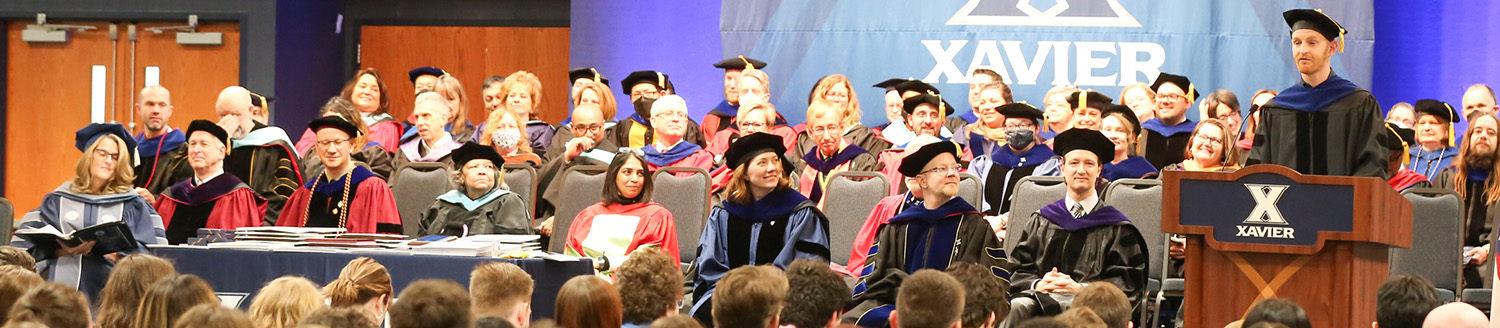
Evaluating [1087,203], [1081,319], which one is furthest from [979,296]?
[1087,203]

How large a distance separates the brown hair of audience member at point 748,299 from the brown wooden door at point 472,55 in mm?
8784

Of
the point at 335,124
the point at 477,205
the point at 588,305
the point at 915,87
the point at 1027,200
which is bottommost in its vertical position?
the point at 588,305

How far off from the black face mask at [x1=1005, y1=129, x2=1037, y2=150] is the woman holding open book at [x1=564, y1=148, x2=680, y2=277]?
201cm

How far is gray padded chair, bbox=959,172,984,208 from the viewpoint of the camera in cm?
679

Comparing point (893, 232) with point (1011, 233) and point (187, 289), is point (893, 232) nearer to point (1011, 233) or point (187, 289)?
point (1011, 233)

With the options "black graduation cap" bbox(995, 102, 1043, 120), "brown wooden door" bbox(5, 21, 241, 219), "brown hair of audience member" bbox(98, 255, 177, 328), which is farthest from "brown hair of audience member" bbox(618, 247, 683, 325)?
"brown wooden door" bbox(5, 21, 241, 219)

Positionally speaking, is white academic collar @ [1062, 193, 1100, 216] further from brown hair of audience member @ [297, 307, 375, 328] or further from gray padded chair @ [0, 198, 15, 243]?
gray padded chair @ [0, 198, 15, 243]

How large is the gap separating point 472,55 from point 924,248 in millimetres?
7429

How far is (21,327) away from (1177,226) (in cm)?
323

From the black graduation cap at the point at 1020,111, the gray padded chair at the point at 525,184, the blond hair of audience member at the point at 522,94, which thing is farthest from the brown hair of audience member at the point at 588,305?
the blond hair of audience member at the point at 522,94

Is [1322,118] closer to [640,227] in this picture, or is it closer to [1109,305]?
[1109,305]

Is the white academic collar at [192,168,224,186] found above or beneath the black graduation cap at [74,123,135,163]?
beneath

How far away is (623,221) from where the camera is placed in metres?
6.77

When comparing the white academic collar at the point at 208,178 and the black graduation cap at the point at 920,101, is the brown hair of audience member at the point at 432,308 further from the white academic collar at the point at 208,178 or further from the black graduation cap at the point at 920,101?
the black graduation cap at the point at 920,101
